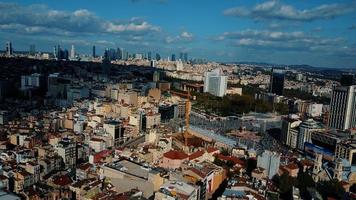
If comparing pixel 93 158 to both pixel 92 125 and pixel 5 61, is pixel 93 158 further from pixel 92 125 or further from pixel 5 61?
pixel 5 61

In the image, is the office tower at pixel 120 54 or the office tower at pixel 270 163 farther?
the office tower at pixel 120 54

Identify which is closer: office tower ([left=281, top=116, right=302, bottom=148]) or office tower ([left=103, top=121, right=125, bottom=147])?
office tower ([left=103, top=121, right=125, bottom=147])

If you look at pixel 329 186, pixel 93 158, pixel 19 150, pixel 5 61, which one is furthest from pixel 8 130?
pixel 5 61

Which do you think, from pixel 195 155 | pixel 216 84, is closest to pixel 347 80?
pixel 216 84

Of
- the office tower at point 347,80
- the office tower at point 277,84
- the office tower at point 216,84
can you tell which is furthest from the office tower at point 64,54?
the office tower at point 347,80

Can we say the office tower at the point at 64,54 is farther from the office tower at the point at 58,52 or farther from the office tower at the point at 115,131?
the office tower at the point at 115,131

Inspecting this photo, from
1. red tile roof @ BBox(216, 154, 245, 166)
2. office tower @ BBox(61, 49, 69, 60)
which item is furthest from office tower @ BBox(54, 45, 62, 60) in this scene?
red tile roof @ BBox(216, 154, 245, 166)

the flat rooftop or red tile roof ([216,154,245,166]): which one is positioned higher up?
the flat rooftop

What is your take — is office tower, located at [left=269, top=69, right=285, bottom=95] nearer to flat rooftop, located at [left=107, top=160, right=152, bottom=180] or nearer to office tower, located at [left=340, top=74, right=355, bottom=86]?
office tower, located at [left=340, top=74, right=355, bottom=86]
